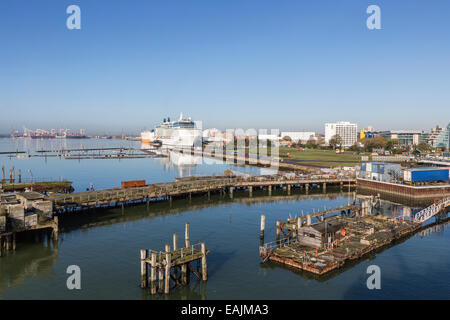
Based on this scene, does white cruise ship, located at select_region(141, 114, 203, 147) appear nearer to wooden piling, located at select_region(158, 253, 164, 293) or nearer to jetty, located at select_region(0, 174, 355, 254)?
jetty, located at select_region(0, 174, 355, 254)

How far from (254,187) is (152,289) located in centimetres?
4098

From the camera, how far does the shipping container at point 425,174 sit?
180 ft

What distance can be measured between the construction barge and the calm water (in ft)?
2.40

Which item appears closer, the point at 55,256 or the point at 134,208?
the point at 55,256

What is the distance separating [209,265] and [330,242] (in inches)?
383

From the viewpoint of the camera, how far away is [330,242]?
27.0m

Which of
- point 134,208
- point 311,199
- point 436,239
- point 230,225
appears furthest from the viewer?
point 311,199

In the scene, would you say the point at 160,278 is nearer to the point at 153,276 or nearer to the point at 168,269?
the point at 153,276

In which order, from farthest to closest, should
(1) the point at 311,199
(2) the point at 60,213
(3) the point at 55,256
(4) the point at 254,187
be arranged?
1. (4) the point at 254,187
2. (1) the point at 311,199
3. (2) the point at 60,213
4. (3) the point at 55,256

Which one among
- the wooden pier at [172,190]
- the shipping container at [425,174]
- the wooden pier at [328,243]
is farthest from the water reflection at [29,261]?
the shipping container at [425,174]

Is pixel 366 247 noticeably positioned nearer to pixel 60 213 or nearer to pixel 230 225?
pixel 230 225

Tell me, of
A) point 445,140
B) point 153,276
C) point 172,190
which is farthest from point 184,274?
point 445,140

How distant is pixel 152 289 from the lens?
20.0 m

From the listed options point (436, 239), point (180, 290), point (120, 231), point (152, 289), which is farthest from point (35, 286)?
point (436, 239)
